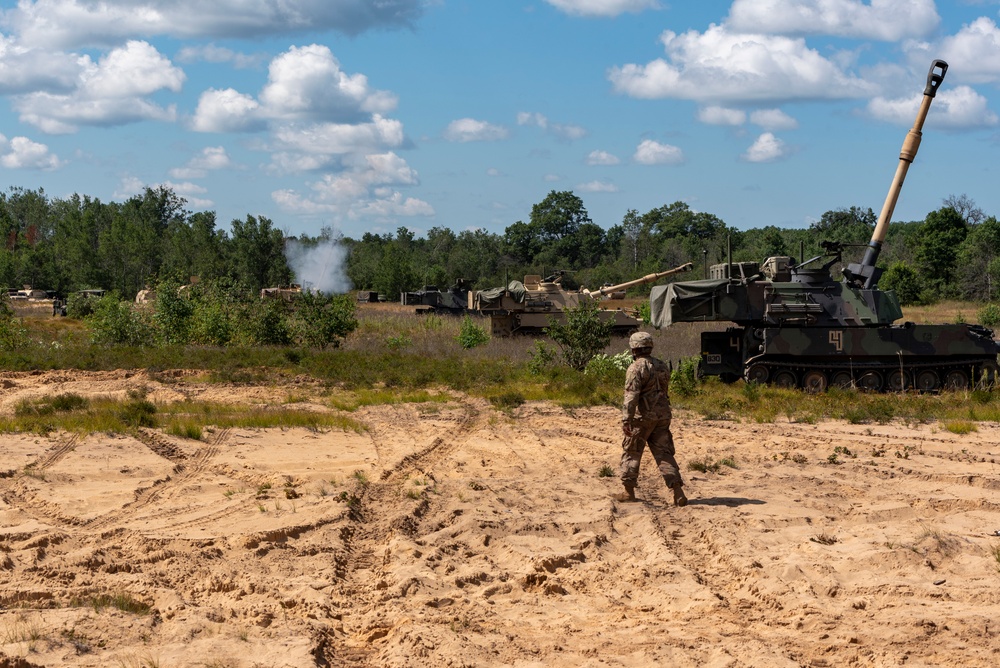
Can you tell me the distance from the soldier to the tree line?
2160 cm

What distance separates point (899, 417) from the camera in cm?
1561

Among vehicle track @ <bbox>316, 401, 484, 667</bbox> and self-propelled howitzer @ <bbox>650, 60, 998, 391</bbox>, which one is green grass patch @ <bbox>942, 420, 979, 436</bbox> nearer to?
self-propelled howitzer @ <bbox>650, 60, 998, 391</bbox>

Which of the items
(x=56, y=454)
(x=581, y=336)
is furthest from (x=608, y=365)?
(x=56, y=454)

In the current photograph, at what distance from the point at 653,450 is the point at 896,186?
1326 centimetres

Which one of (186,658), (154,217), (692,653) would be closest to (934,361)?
(692,653)

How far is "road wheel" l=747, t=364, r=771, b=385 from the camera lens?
18.8 m

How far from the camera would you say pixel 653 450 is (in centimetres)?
991

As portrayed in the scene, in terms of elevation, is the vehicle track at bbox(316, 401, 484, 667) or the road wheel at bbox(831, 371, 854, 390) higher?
the road wheel at bbox(831, 371, 854, 390)

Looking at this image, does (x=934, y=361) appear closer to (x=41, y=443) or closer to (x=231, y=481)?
(x=231, y=481)

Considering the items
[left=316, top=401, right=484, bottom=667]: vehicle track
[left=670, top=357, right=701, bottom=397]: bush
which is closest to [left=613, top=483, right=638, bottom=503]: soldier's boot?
[left=316, top=401, right=484, bottom=667]: vehicle track

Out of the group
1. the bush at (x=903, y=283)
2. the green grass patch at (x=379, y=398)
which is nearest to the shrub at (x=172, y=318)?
the green grass patch at (x=379, y=398)

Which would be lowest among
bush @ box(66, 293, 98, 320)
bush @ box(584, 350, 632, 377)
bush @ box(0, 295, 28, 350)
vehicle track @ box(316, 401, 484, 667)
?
vehicle track @ box(316, 401, 484, 667)

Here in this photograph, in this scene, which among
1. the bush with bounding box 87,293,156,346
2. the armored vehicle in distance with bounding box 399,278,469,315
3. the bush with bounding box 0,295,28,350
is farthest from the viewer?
the armored vehicle in distance with bounding box 399,278,469,315

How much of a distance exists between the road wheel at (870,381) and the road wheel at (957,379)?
1.25m
